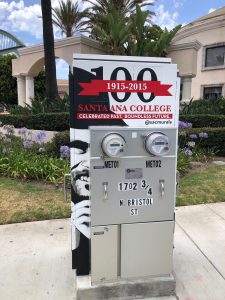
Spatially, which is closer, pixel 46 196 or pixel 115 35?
pixel 46 196

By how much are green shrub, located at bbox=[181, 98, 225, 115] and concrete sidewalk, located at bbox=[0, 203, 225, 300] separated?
671 cm

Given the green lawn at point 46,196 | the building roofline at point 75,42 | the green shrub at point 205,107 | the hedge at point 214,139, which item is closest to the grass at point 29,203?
the green lawn at point 46,196

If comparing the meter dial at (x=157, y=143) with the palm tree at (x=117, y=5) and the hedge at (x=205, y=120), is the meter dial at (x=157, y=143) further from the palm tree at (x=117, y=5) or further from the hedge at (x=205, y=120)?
the palm tree at (x=117, y=5)

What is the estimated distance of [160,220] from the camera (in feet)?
7.84

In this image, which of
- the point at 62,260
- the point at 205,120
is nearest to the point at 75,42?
the point at 205,120

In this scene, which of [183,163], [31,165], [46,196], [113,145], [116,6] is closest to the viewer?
[113,145]

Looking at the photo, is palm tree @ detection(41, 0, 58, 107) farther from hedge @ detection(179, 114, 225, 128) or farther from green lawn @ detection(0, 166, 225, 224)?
green lawn @ detection(0, 166, 225, 224)

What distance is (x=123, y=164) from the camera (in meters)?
2.25

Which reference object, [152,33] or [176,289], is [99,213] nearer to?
[176,289]

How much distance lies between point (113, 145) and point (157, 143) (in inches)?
12.5

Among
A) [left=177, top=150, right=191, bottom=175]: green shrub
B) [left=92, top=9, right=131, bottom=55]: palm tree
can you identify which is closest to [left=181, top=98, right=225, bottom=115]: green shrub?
[left=177, top=150, right=191, bottom=175]: green shrub

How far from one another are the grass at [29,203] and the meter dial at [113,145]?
223 centimetres

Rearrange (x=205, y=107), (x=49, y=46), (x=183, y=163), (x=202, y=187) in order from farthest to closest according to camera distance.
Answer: (x=205, y=107)
(x=49, y=46)
(x=183, y=163)
(x=202, y=187)

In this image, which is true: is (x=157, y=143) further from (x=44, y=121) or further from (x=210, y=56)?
(x=210, y=56)
